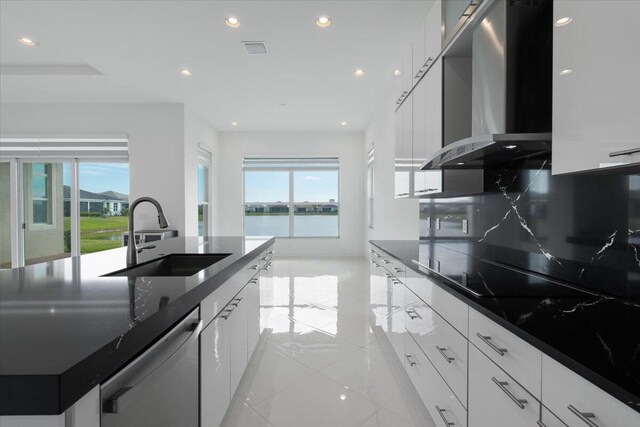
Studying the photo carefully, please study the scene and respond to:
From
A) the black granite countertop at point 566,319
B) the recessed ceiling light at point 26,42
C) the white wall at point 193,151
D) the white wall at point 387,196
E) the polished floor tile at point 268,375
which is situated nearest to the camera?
the black granite countertop at point 566,319

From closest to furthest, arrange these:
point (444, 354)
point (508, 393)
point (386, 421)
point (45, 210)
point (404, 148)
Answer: point (508, 393), point (444, 354), point (386, 421), point (404, 148), point (45, 210)

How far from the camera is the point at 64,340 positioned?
0.77 m

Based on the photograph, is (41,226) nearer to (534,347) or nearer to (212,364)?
(212,364)

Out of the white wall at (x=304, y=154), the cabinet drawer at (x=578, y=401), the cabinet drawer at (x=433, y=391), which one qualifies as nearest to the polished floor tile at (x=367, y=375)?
the cabinet drawer at (x=433, y=391)

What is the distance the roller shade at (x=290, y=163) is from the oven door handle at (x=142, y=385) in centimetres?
742

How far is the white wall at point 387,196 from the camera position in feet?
14.5

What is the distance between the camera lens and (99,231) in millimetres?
6328

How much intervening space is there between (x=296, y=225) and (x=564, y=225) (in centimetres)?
721

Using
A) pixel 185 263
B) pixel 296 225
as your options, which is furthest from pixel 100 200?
pixel 185 263

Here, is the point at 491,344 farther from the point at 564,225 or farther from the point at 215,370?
the point at 215,370

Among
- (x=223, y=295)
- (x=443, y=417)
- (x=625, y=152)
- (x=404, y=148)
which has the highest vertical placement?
(x=404, y=148)

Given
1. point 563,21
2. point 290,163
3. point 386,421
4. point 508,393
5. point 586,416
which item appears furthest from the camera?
point 290,163

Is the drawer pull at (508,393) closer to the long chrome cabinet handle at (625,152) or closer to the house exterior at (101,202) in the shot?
the long chrome cabinet handle at (625,152)

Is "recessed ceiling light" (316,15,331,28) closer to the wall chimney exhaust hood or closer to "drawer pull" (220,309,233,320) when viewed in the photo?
the wall chimney exhaust hood
